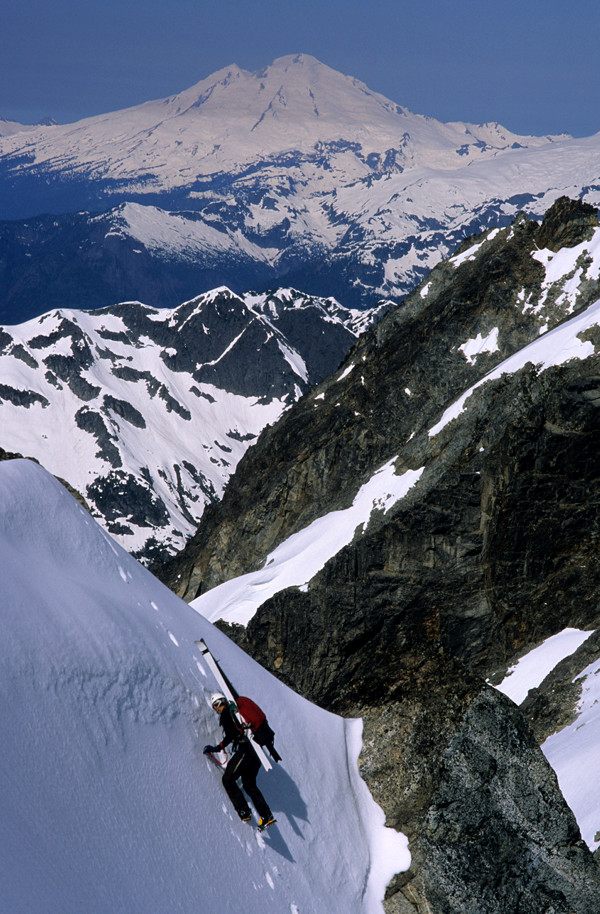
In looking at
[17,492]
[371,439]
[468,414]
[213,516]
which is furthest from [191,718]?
[213,516]

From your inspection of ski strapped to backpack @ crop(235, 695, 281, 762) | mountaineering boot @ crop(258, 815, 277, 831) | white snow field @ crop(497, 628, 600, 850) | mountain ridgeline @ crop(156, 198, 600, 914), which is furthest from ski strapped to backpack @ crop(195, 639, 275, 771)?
white snow field @ crop(497, 628, 600, 850)

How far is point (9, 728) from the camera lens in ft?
29.6

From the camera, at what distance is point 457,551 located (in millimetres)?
47719

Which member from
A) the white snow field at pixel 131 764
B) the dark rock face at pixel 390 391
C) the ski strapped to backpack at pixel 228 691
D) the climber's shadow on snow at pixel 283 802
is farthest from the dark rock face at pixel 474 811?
the dark rock face at pixel 390 391

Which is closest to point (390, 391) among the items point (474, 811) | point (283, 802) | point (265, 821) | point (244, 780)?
point (474, 811)

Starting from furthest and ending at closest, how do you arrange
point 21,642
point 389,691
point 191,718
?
1. point 389,691
2. point 191,718
3. point 21,642

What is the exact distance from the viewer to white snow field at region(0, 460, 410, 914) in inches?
348

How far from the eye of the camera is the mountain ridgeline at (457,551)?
13.6 metres

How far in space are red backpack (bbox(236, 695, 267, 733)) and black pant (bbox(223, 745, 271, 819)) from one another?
0.41 m

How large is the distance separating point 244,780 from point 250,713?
3.40 feet

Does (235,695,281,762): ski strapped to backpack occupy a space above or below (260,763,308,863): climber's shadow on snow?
above

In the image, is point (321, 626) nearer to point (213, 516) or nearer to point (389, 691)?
point (389, 691)

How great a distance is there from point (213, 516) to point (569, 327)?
64.0m

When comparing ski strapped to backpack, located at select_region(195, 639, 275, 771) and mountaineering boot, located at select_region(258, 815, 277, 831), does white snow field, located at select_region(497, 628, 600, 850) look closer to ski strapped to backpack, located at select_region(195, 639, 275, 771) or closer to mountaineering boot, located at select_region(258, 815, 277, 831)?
mountaineering boot, located at select_region(258, 815, 277, 831)
